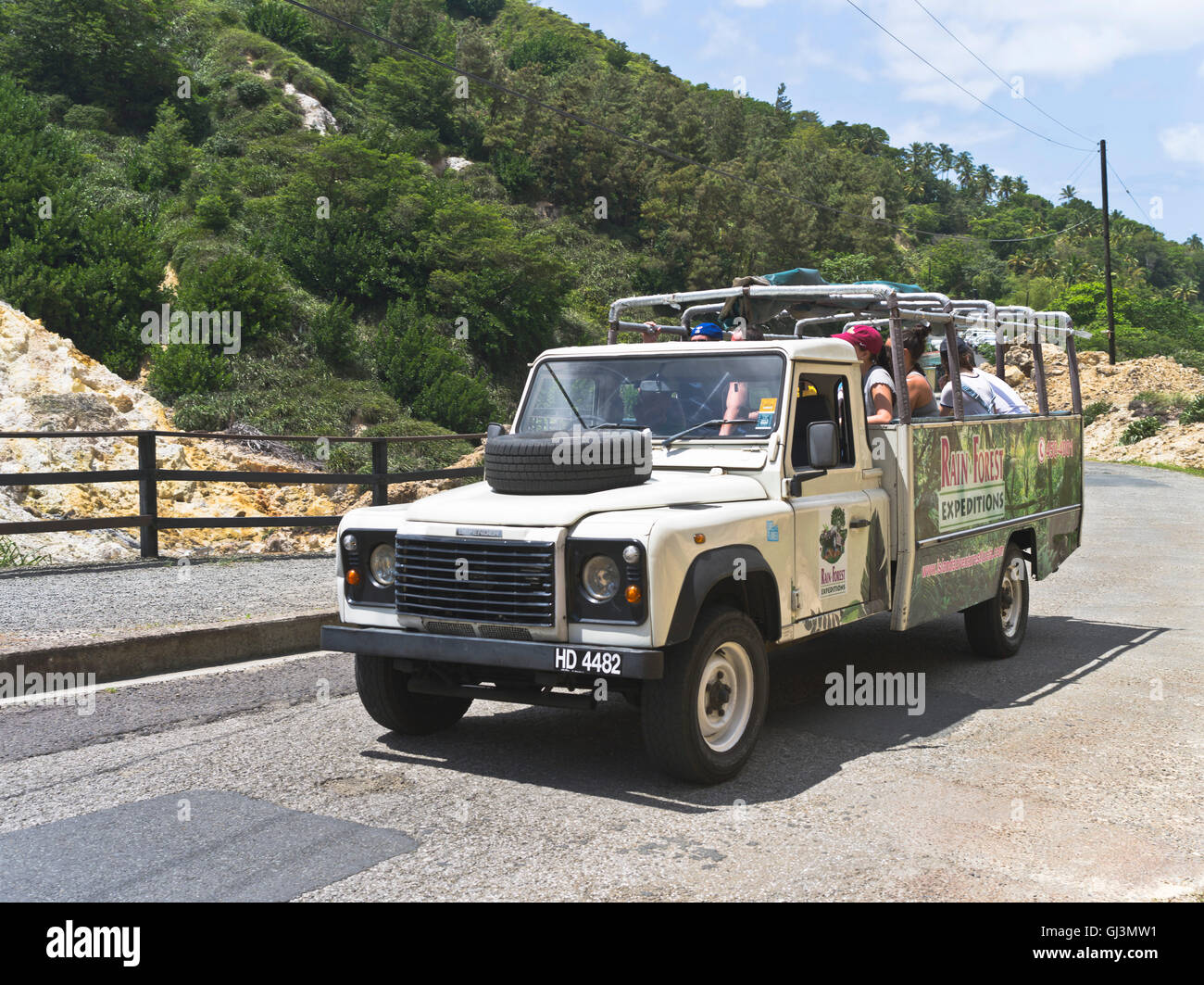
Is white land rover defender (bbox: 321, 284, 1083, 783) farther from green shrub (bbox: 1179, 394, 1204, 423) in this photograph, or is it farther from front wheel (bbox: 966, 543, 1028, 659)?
green shrub (bbox: 1179, 394, 1204, 423)

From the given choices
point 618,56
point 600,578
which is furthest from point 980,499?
point 618,56

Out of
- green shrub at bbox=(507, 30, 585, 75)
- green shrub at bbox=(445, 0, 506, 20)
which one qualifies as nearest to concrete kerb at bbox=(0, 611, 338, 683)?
green shrub at bbox=(507, 30, 585, 75)

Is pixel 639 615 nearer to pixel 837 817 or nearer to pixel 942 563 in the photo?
pixel 837 817

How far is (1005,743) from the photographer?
641 centimetres

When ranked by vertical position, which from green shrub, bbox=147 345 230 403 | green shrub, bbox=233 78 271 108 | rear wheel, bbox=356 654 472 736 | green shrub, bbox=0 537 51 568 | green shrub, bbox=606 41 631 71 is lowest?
rear wheel, bbox=356 654 472 736

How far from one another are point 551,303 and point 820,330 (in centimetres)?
4709

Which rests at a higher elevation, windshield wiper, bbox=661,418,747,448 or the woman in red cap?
the woman in red cap

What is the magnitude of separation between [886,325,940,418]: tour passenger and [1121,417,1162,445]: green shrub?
39139 millimetres

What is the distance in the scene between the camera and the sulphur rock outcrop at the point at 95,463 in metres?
18.1

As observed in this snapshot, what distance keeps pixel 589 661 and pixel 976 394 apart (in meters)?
4.89

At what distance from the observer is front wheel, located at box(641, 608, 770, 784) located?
5.30 meters

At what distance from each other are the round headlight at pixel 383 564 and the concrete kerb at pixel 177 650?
264 cm
